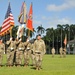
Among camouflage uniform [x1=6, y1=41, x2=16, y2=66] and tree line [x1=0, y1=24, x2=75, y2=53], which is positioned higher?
tree line [x1=0, y1=24, x2=75, y2=53]

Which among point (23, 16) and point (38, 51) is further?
point (23, 16)

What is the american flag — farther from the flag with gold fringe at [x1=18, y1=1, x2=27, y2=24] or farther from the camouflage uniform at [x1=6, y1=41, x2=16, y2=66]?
the camouflage uniform at [x1=6, y1=41, x2=16, y2=66]

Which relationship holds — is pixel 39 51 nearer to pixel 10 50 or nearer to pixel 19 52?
pixel 19 52

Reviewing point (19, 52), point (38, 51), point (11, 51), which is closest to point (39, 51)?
point (38, 51)

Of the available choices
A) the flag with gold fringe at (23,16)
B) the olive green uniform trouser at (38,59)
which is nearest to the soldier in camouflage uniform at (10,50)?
the flag with gold fringe at (23,16)

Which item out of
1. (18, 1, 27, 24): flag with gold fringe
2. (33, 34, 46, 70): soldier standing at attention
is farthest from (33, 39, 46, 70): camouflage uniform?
(18, 1, 27, 24): flag with gold fringe

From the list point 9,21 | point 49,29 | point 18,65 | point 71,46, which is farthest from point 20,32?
point 49,29

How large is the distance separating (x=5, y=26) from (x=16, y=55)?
255 centimetres

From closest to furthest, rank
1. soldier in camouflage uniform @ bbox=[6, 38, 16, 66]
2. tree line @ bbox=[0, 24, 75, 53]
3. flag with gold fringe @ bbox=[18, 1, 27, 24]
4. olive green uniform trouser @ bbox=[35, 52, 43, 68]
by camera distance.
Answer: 1. olive green uniform trouser @ bbox=[35, 52, 43, 68]
2. soldier in camouflage uniform @ bbox=[6, 38, 16, 66]
3. flag with gold fringe @ bbox=[18, 1, 27, 24]
4. tree line @ bbox=[0, 24, 75, 53]

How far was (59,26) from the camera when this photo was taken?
15462cm

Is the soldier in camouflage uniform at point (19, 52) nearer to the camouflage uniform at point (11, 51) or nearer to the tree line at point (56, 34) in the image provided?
the camouflage uniform at point (11, 51)

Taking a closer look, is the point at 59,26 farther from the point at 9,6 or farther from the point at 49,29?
the point at 9,6

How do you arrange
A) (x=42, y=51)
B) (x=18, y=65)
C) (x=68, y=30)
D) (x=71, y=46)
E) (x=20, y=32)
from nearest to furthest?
1. (x=42, y=51)
2. (x=18, y=65)
3. (x=20, y=32)
4. (x=71, y=46)
5. (x=68, y=30)

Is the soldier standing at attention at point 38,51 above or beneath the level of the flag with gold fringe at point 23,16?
beneath
